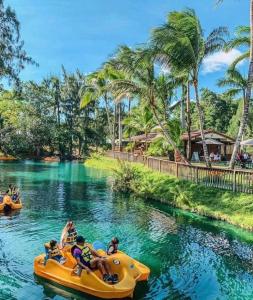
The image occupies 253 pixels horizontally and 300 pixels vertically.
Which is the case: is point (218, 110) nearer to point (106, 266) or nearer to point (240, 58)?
point (240, 58)

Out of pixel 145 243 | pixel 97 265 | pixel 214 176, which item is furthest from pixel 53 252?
pixel 214 176

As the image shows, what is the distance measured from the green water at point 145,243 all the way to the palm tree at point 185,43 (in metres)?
6.45

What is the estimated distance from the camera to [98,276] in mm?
10672

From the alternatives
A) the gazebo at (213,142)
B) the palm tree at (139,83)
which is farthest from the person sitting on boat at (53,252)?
the gazebo at (213,142)

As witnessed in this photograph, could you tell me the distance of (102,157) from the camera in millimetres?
54438

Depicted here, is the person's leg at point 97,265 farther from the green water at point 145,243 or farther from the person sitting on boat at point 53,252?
the person sitting on boat at point 53,252

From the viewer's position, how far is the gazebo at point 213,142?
38.9m

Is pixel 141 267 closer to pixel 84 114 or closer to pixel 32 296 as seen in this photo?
pixel 32 296

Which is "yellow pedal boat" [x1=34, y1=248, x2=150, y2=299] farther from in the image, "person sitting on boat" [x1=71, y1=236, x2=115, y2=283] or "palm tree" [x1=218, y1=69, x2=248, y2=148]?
"palm tree" [x1=218, y1=69, x2=248, y2=148]

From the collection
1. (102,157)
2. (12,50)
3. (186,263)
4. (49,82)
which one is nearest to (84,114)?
(49,82)

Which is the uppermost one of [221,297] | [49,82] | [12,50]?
[49,82]

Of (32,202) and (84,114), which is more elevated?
(84,114)

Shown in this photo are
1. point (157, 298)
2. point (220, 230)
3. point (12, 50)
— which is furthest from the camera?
point (12, 50)

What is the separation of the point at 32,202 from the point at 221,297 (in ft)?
53.4
